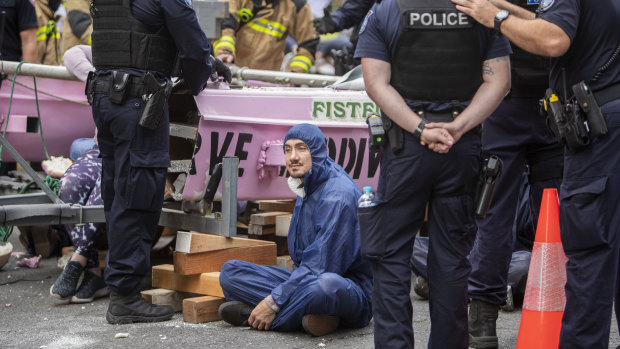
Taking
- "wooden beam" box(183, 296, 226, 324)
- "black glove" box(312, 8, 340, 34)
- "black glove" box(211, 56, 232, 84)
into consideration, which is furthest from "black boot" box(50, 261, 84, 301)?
"black glove" box(312, 8, 340, 34)

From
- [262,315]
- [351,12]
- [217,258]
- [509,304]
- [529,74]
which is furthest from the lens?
[351,12]

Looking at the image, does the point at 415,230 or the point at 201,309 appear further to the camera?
the point at 201,309

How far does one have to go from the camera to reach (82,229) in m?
5.74

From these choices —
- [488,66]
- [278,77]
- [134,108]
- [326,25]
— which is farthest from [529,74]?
[326,25]

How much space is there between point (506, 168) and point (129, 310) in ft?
7.32

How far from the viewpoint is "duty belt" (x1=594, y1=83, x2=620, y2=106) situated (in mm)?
3502

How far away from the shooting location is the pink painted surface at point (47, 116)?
22.0ft

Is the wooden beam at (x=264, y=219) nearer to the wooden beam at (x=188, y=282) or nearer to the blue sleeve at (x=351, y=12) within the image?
the wooden beam at (x=188, y=282)

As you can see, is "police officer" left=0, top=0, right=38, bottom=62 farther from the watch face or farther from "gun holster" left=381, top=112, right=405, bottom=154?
the watch face

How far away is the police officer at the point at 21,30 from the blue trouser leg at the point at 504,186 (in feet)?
17.3

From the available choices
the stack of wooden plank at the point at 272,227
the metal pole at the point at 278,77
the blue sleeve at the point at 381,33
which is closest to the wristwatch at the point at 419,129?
the blue sleeve at the point at 381,33

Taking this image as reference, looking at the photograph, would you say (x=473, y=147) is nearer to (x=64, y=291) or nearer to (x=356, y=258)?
(x=356, y=258)

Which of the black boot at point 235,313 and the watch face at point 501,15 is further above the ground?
the watch face at point 501,15

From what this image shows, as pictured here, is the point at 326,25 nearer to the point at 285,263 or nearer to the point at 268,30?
the point at 268,30
